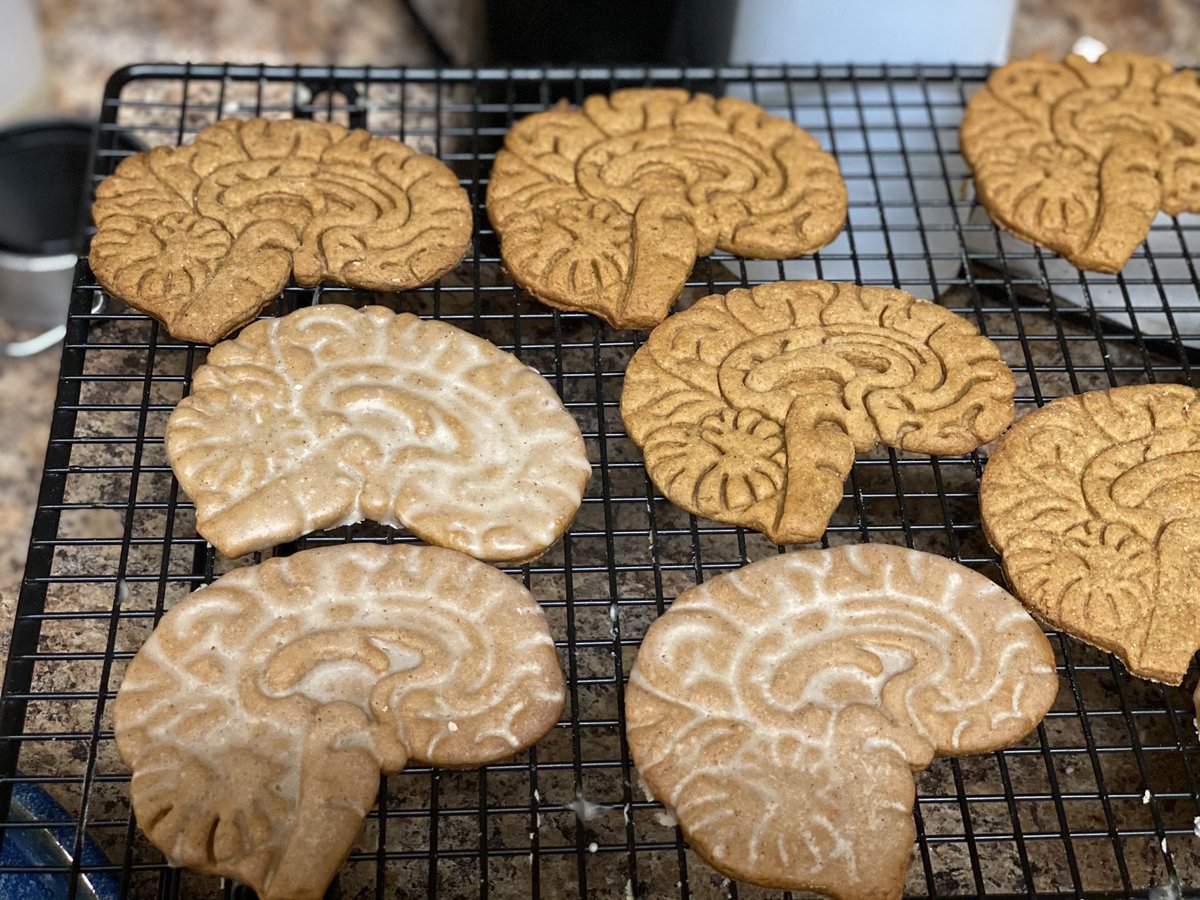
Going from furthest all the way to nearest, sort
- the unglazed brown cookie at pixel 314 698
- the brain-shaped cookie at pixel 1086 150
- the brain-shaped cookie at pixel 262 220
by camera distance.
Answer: the brain-shaped cookie at pixel 1086 150 → the brain-shaped cookie at pixel 262 220 → the unglazed brown cookie at pixel 314 698

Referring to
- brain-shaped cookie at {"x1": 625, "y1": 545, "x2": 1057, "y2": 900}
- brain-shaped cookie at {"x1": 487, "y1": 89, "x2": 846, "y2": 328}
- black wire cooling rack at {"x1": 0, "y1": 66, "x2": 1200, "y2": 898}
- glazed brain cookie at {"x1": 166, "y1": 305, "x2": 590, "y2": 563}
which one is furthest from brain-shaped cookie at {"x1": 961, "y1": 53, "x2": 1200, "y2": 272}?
glazed brain cookie at {"x1": 166, "y1": 305, "x2": 590, "y2": 563}

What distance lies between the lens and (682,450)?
1.88 metres

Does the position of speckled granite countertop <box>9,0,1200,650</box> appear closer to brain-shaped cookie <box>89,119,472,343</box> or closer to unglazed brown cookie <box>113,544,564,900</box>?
brain-shaped cookie <box>89,119,472,343</box>

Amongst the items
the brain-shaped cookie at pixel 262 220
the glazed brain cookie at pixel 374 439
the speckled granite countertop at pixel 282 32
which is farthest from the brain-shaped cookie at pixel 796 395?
the speckled granite countertop at pixel 282 32

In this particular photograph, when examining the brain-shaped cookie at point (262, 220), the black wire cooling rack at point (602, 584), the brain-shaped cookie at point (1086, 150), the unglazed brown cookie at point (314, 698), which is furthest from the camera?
the brain-shaped cookie at point (1086, 150)

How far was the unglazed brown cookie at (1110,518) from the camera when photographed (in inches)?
68.7

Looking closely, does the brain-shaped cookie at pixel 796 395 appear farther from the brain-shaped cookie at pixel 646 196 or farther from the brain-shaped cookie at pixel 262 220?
the brain-shaped cookie at pixel 262 220

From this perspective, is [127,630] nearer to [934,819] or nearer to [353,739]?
[353,739]

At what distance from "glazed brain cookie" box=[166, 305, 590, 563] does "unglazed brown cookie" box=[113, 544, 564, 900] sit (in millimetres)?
66

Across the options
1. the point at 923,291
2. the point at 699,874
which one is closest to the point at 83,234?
the point at 699,874

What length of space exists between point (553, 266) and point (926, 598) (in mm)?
782

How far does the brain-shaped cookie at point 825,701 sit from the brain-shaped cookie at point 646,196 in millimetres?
550

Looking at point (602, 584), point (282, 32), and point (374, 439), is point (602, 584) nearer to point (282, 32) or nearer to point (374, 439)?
point (374, 439)

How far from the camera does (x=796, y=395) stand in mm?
1952
